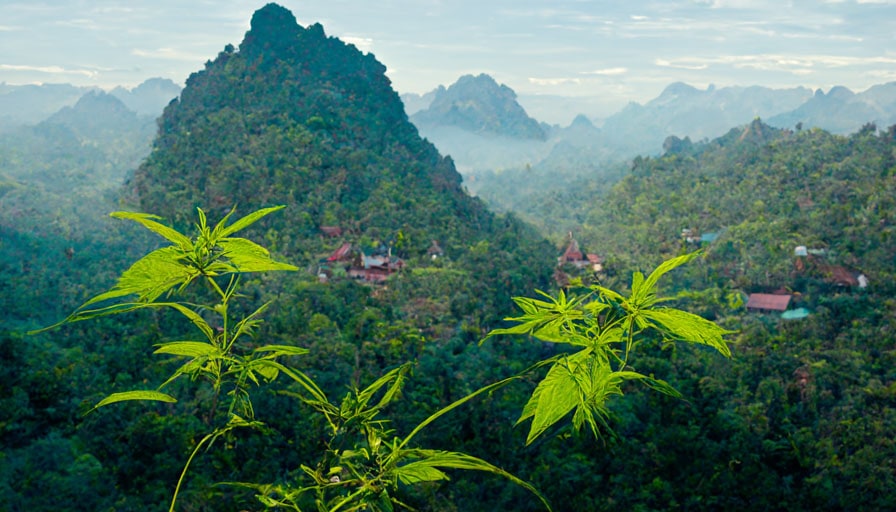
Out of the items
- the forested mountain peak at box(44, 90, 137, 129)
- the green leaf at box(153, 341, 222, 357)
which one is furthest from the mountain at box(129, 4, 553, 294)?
the forested mountain peak at box(44, 90, 137, 129)

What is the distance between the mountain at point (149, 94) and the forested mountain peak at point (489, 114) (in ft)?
78.2

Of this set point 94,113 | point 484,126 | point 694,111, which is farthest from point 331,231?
point 694,111

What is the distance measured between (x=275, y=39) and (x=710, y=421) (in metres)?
15.6

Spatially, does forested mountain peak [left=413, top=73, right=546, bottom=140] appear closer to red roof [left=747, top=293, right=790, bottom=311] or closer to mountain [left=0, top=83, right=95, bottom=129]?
mountain [left=0, top=83, right=95, bottom=129]

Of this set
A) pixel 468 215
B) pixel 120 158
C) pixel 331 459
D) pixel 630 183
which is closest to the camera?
pixel 331 459

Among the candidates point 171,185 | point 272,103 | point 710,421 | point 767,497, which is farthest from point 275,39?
point 767,497

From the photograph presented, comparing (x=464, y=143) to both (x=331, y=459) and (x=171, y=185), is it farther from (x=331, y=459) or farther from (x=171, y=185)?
(x=331, y=459)

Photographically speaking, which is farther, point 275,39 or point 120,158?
point 120,158

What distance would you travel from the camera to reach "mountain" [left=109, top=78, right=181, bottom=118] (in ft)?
195

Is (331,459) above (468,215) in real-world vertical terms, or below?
above

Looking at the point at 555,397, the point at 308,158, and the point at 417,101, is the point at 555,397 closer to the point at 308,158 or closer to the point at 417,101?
the point at 308,158

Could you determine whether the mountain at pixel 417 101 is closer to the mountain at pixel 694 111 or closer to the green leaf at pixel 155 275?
the mountain at pixel 694 111

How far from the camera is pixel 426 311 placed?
9844 mm

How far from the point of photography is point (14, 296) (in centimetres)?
867
